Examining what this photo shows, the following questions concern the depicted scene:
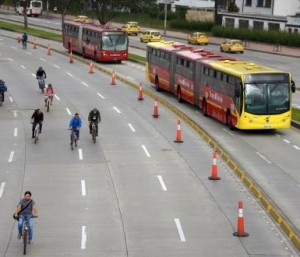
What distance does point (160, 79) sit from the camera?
4928 cm

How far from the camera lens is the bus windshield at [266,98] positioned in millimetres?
34688

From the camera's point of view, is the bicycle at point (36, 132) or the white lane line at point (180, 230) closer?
the white lane line at point (180, 230)

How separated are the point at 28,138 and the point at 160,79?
56.3 feet

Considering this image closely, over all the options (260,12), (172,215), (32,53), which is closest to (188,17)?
(260,12)

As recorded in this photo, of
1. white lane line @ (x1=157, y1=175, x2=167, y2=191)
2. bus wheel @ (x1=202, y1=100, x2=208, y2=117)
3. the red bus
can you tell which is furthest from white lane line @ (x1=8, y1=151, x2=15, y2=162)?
the red bus

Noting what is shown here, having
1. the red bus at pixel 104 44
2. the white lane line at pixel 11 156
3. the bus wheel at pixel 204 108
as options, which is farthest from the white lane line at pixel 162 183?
the red bus at pixel 104 44

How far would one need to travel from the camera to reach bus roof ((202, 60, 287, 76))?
3531cm

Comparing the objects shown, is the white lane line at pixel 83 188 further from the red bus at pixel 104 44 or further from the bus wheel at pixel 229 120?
the red bus at pixel 104 44

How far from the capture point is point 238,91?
115ft

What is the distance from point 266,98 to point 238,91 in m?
1.23

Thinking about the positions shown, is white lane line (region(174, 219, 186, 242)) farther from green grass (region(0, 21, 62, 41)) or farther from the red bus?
green grass (region(0, 21, 62, 41))

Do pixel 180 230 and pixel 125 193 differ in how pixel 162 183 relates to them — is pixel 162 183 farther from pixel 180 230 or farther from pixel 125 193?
pixel 180 230

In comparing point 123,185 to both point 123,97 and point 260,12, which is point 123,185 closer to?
point 123,97

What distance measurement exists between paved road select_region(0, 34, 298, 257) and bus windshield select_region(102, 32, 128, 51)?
2436cm
